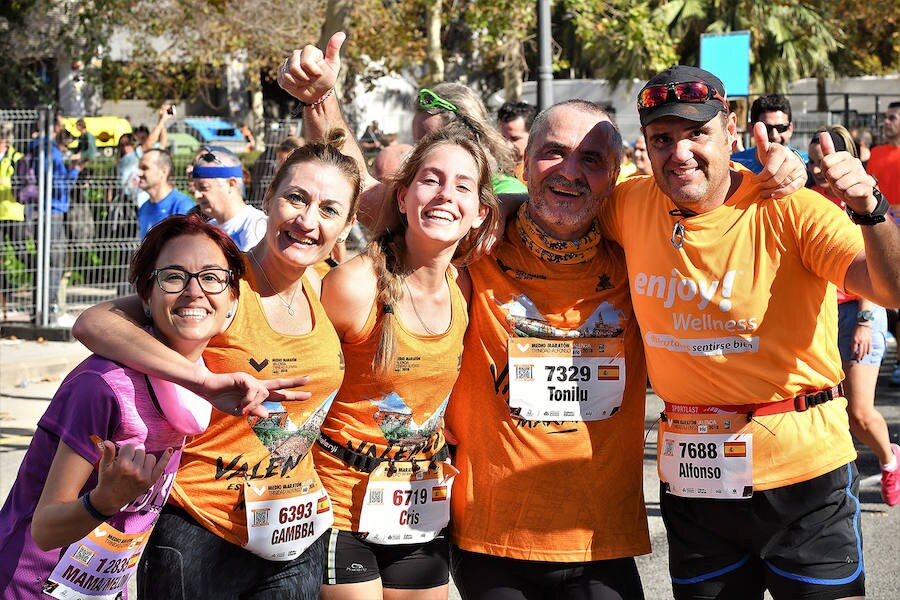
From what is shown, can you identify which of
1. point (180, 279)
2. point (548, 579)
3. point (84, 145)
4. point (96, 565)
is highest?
point (84, 145)

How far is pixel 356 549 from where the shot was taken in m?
3.24

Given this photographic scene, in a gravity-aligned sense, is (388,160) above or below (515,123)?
below

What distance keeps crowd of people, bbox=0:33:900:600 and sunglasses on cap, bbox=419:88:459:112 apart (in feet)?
2.38

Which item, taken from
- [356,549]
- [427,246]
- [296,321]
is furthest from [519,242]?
[356,549]

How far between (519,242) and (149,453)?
4.60 ft

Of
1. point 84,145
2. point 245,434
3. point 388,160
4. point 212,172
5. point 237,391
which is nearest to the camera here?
point 237,391

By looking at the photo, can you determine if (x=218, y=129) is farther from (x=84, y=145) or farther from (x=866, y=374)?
(x=866, y=374)

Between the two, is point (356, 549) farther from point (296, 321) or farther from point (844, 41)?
point (844, 41)

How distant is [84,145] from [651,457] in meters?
9.92

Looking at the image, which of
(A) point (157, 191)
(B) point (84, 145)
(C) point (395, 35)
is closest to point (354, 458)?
(A) point (157, 191)

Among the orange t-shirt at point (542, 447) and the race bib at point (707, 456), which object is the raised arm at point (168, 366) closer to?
the orange t-shirt at point (542, 447)

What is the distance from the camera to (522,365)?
3311mm

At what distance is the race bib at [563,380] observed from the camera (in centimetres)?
330

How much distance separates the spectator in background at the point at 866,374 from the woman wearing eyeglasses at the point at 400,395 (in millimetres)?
3052
